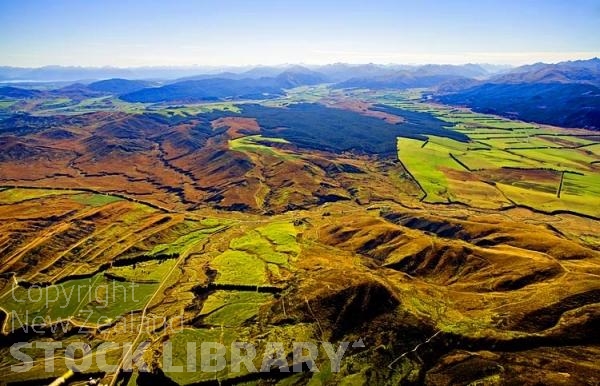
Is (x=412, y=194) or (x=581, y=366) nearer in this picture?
(x=581, y=366)

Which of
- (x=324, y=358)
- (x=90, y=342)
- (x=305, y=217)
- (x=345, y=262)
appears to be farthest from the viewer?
(x=305, y=217)

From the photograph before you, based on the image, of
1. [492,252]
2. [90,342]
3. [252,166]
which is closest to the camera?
[90,342]

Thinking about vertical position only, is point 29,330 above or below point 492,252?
below

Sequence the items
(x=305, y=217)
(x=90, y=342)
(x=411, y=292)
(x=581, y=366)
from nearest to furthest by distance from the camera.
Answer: (x=581, y=366) → (x=90, y=342) → (x=411, y=292) → (x=305, y=217)

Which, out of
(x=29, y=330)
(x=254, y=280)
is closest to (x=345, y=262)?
(x=254, y=280)

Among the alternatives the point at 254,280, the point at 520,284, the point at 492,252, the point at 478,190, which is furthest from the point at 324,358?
the point at 478,190

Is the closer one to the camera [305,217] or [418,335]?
[418,335]

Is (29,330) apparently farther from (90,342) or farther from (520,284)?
(520,284)

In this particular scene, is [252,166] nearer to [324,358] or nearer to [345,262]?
[345,262]

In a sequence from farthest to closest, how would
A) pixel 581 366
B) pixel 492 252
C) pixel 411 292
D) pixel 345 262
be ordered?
pixel 345 262 < pixel 492 252 < pixel 411 292 < pixel 581 366
